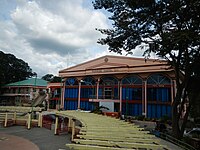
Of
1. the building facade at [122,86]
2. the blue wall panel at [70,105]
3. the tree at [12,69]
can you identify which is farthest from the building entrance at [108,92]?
the tree at [12,69]

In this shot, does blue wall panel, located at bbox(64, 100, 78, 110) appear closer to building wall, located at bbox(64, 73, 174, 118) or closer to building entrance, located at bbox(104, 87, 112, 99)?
building wall, located at bbox(64, 73, 174, 118)

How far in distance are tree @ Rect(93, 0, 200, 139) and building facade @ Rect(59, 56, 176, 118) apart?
15.6 meters

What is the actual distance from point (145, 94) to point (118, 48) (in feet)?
68.3

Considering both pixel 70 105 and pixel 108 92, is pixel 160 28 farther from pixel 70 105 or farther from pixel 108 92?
pixel 70 105

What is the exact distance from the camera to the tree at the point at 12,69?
60.3m

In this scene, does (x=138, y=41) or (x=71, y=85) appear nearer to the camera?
(x=138, y=41)

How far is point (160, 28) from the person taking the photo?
13633mm

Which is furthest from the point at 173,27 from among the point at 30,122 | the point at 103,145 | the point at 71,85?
the point at 71,85

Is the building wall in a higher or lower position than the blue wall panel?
higher

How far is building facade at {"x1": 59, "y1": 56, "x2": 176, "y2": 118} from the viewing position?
33.2 metres

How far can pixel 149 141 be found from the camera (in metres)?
6.35

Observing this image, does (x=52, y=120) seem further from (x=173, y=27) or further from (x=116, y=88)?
(x=173, y=27)

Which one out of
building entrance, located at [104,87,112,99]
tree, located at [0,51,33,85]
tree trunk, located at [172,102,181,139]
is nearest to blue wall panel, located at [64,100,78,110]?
building entrance, located at [104,87,112,99]

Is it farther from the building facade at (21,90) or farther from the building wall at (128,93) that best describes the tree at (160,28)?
the building facade at (21,90)
